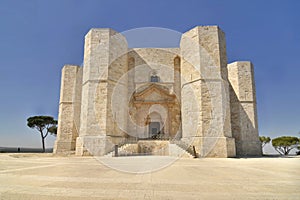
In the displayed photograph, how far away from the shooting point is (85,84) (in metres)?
14.0

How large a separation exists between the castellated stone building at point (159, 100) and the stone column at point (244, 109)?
7 centimetres

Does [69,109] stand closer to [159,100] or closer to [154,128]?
[154,128]

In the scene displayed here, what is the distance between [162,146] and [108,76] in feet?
21.2

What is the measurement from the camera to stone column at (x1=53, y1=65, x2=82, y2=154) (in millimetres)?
16328

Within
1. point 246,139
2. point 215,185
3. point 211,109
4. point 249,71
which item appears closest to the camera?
point 215,185

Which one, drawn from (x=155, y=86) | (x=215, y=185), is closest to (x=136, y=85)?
(x=155, y=86)

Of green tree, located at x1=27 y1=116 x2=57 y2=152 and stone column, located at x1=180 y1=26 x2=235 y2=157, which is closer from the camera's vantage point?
stone column, located at x1=180 y1=26 x2=235 y2=157

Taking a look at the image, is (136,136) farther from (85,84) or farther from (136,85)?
(85,84)

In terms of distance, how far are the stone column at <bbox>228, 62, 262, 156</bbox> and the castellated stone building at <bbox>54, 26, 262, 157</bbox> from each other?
0.07 metres

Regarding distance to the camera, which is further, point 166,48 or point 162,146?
point 166,48

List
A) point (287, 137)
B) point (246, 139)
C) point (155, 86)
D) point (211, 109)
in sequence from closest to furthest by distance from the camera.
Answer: point (211, 109) < point (246, 139) < point (155, 86) < point (287, 137)

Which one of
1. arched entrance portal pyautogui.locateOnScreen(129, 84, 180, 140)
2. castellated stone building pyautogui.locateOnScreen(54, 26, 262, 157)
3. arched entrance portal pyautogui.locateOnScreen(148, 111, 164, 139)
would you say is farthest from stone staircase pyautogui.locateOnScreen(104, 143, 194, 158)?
arched entrance portal pyautogui.locateOnScreen(148, 111, 164, 139)

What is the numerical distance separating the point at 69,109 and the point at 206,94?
12.3 meters

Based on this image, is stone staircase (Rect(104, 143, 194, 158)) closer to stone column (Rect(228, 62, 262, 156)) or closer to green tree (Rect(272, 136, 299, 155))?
stone column (Rect(228, 62, 262, 156))
